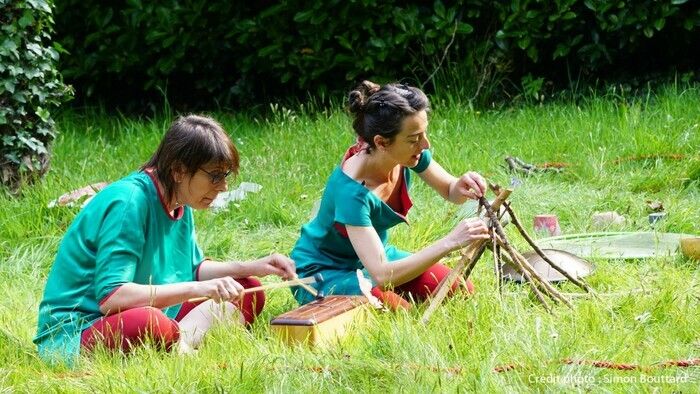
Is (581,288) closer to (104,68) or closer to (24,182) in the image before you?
(24,182)

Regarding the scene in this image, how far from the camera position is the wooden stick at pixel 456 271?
12.6 feet

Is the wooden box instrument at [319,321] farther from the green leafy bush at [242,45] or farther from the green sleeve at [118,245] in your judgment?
the green leafy bush at [242,45]

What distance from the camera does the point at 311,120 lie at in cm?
751

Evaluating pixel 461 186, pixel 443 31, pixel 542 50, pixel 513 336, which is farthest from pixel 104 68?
pixel 513 336

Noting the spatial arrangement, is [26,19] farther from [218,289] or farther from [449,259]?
[218,289]

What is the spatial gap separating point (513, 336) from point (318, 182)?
105 inches

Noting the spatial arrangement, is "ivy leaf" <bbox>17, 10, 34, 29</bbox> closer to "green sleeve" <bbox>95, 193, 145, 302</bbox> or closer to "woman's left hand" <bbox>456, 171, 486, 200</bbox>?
"green sleeve" <bbox>95, 193, 145, 302</bbox>

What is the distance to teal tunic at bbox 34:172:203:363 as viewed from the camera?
3.67m

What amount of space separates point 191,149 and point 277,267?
1.68 feet

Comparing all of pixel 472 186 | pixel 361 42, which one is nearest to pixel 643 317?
pixel 472 186

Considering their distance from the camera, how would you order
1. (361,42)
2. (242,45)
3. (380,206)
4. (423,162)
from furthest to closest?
(242,45), (361,42), (423,162), (380,206)

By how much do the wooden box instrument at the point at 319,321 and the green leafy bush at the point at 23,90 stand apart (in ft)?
8.59

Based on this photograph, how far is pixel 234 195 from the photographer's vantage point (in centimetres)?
588

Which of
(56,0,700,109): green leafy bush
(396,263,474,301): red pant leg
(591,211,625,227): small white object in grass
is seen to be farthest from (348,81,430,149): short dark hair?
(56,0,700,109): green leafy bush
